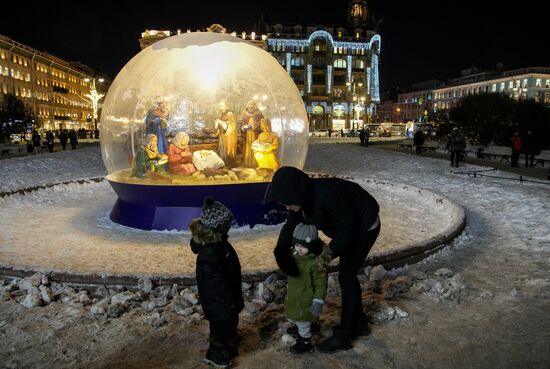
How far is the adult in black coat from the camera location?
3855 mm

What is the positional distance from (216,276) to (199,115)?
20.6 feet

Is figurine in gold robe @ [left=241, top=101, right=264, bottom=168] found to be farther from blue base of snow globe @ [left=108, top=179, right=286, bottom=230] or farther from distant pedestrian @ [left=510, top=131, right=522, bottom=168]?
distant pedestrian @ [left=510, top=131, right=522, bottom=168]

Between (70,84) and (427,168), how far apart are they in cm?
10548

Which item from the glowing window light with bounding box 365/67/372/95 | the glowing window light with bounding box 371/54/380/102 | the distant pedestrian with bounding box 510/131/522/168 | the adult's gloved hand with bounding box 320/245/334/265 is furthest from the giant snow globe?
the glowing window light with bounding box 365/67/372/95

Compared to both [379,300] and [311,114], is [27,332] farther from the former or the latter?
[311,114]

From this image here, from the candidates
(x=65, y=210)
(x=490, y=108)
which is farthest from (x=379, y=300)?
(x=490, y=108)

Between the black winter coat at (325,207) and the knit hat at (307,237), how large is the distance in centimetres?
6

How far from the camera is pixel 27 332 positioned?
4820 mm

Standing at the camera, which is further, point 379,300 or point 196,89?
point 196,89

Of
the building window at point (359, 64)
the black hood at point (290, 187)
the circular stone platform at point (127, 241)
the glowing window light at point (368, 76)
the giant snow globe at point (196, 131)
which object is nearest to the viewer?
the black hood at point (290, 187)

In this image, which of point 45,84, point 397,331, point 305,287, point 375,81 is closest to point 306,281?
point 305,287

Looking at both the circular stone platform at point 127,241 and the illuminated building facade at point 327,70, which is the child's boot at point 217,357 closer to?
the circular stone platform at point 127,241

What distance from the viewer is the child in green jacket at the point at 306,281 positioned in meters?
4.09

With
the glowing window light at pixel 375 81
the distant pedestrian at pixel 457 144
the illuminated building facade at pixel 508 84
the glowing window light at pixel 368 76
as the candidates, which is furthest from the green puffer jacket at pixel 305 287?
the glowing window light at pixel 368 76
